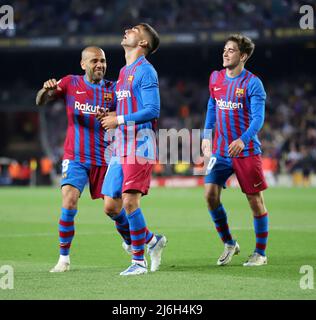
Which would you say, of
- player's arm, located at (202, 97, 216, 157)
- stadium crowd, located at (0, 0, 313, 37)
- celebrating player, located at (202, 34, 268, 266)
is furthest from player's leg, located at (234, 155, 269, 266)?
stadium crowd, located at (0, 0, 313, 37)

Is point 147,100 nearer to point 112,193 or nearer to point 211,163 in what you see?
point 112,193

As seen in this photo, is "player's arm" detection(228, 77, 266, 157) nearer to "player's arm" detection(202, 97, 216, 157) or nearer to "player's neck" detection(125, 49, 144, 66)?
"player's arm" detection(202, 97, 216, 157)

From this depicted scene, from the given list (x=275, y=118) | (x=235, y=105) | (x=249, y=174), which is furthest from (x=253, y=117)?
(x=275, y=118)

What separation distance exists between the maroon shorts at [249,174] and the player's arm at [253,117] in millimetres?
326

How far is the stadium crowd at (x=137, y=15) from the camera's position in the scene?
33.6m

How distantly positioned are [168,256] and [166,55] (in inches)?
1130

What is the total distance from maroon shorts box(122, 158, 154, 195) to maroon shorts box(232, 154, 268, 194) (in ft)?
4.21

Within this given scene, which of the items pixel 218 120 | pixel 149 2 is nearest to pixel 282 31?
pixel 149 2

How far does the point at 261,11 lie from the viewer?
3369 centimetres

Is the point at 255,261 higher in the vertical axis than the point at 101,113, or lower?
lower

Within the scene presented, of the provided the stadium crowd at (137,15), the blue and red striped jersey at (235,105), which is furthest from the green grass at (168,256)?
the stadium crowd at (137,15)

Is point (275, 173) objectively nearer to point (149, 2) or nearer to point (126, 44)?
point (149, 2)

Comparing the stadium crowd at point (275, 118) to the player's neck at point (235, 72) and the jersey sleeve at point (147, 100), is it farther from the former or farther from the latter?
the jersey sleeve at point (147, 100)

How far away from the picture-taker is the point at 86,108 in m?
8.44
